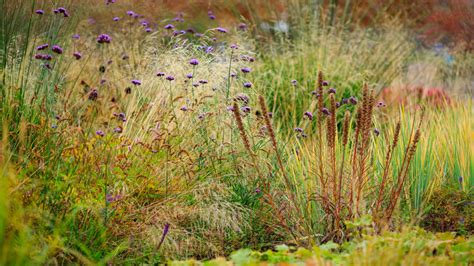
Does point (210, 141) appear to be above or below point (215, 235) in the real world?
above

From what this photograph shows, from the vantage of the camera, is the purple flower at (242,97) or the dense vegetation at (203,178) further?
the purple flower at (242,97)

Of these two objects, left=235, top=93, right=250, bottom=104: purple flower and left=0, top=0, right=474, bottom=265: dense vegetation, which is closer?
left=0, top=0, right=474, bottom=265: dense vegetation

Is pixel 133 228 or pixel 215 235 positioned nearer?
pixel 133 228

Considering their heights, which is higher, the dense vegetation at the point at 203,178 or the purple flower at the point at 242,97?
the purple flower at the point at 242,97

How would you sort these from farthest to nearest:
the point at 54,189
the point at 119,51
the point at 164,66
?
1. the point at 119,51
2. the point at 164,66
3. the point at 54,189

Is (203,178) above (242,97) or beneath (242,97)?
beneath

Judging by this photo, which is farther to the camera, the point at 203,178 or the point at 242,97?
the point at 242,97

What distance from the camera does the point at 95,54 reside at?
23.6 feet

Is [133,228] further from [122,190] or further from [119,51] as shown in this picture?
[119,51]

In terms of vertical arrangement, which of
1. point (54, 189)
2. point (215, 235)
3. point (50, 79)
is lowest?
point (215, 235)

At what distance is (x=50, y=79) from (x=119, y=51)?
2726 millimetres

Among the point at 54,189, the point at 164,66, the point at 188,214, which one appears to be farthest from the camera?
the point at 164,66

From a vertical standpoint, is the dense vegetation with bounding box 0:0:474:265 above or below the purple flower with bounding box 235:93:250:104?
below

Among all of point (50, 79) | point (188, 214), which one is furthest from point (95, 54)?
point (188, 214)
